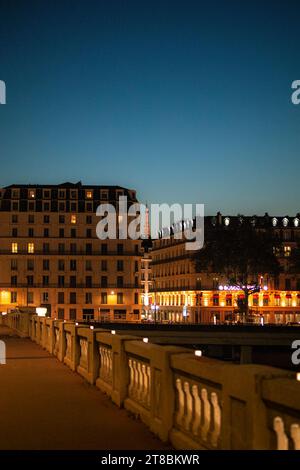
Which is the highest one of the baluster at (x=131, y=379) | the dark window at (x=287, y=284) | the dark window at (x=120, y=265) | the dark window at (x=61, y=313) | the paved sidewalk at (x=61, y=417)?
the dark window at (x=120, y=265)

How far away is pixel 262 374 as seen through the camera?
629 cm

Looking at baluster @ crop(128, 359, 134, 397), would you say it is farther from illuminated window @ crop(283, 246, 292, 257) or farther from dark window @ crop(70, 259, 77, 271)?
illuminated window @ crop(283, 246, 292, 257)

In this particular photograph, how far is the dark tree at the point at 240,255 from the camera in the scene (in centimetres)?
11344

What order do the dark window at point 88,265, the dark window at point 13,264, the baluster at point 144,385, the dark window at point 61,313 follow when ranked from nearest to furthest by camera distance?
the baluster at point 144,385 → the dark window at point 61,313 → the dark window at point 13,264 → the dark window at point 88,265

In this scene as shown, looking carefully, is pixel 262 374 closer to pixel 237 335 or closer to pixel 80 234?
pixel 237 335

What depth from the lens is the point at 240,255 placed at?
114062 millimetres

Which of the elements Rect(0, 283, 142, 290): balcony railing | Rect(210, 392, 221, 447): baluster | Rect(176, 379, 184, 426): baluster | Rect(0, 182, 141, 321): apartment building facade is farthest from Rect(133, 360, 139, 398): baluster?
Rect(0, 283, 142, 290): balcony railing

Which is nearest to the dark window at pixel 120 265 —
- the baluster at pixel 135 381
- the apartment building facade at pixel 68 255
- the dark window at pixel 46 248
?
the apartment building facade at pixel 68 255

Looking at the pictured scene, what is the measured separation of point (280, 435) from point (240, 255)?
357 ft

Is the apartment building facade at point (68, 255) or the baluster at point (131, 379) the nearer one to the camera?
the baluster at point (131, 379)

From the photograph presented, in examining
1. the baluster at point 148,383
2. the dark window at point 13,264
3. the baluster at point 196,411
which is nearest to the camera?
the baluster at point 196,411

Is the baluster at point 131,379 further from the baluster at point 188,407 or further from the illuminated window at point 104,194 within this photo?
the illuminated window at point 104,194

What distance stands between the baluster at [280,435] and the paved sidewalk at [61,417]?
346cm

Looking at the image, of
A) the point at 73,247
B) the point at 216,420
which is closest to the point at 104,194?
the point at 73,247
